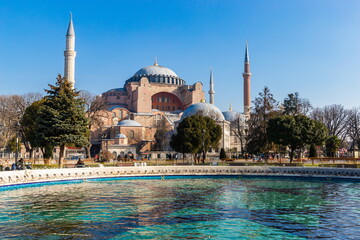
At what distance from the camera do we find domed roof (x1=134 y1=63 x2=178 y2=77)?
6384 centimetres

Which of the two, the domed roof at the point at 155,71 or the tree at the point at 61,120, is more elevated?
the domed roof at the point at 155,71

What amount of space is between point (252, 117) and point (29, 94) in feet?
76.1

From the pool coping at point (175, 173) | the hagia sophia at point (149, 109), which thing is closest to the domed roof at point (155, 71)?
the hagia sophia at point (149, 109)

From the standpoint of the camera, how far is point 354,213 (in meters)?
10.9

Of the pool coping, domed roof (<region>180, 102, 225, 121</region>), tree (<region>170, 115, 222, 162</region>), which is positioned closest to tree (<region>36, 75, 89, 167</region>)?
the pool coping

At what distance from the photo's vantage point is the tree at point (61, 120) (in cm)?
2309

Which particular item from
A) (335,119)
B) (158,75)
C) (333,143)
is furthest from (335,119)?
(158,75)

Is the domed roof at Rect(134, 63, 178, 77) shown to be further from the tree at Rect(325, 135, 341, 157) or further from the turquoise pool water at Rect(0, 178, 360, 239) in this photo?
the turquoise pool water at Rect(0, 178, 360, 239)

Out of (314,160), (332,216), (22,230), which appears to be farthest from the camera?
(314,160)

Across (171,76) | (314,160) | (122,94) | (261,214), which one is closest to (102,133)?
(122,94)

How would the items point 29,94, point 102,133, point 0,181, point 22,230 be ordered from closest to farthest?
1. point 22,230
2. point 0,181
3. point 29,94
4. point 102,133

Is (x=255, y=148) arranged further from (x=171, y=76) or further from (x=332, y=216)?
(x=171, y=76)

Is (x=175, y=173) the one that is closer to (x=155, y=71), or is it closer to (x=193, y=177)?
(x=193, y=177)

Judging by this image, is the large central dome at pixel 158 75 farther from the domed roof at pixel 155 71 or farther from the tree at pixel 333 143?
the tree at pixel 333 143
